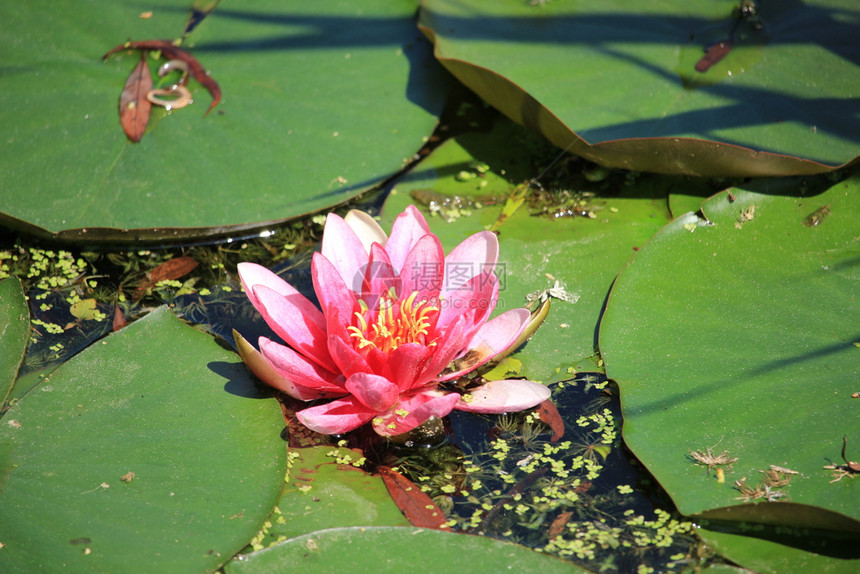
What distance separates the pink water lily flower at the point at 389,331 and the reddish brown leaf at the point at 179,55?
1103mm

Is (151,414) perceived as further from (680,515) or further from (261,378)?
(680,515)

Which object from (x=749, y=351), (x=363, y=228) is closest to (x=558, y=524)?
(x=749, y=351)

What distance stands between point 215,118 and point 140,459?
1544 millimetres

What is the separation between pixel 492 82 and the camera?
107 inches

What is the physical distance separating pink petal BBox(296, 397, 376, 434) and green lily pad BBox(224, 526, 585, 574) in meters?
0.30

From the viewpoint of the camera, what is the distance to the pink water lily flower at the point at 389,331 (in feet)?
6.23

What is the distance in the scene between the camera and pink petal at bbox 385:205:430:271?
2.24m

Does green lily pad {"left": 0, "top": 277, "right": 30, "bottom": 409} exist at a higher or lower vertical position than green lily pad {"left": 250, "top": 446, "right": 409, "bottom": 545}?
higher

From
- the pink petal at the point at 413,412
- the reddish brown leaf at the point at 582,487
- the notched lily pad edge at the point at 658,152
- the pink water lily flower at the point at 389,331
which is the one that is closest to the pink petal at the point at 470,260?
the pink water lily flower at the point at 389,331

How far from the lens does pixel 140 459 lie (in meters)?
1.82

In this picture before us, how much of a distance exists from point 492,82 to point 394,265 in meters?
1.00

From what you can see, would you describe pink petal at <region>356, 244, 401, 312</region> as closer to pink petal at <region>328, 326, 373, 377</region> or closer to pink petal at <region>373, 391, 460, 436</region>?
pink petal at <region>328, 326, 373, 377</region>

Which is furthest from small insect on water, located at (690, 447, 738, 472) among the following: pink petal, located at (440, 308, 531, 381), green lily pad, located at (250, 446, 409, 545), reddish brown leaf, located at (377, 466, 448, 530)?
green lily pad, located at (250, 446, 409, 545)

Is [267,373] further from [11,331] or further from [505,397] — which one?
[11,331]
